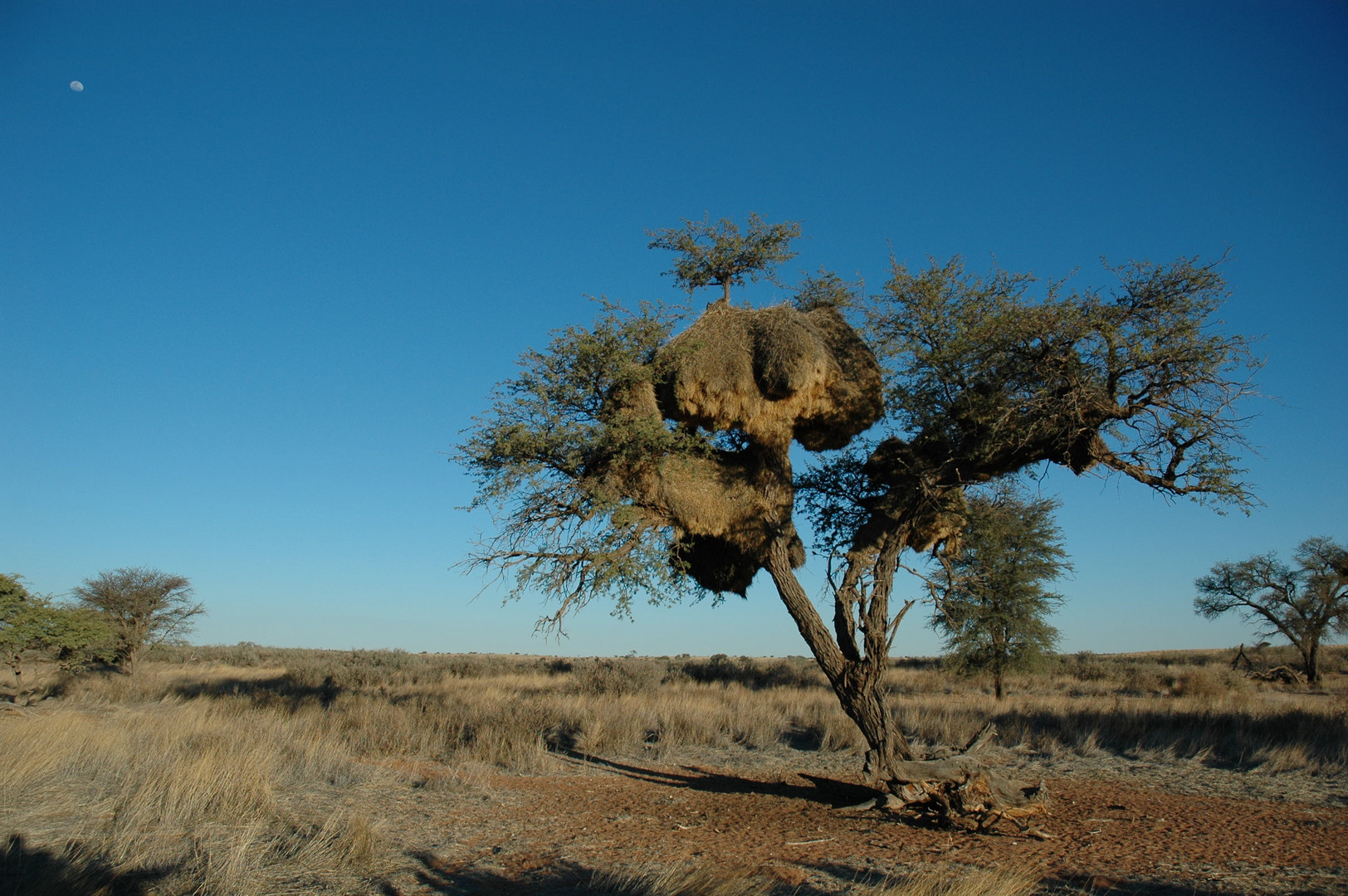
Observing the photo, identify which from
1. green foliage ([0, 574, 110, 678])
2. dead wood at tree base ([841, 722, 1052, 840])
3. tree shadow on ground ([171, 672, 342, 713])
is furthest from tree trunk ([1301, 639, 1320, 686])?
green foliage ([0, 574, 110, 678])

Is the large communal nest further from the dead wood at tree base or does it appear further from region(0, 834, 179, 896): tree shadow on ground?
region(0, 834, 179, 896): tree shadow on ground

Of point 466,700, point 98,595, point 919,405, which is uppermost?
point 919,405

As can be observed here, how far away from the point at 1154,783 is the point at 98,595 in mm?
37673

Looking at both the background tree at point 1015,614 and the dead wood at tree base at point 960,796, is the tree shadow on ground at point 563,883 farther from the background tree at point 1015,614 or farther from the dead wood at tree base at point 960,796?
the background tree at point 1015,614

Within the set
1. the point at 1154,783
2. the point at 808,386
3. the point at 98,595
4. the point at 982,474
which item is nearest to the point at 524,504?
the point at 808,386

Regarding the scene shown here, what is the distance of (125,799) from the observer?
8.02m

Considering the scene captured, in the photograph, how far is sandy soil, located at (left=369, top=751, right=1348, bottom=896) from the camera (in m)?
6.33

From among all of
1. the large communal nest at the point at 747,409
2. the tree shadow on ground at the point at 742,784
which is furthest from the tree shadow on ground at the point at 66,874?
the tree shadow on ground at the point at 742,784

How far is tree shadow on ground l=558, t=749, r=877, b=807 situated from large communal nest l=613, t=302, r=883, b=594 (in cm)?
331

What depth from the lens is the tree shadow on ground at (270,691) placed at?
66.1 ft

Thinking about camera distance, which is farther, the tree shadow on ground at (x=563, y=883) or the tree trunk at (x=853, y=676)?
the tree trunk at (x=853, y=676)

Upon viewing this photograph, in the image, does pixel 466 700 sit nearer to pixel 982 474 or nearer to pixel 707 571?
pixel 707 571

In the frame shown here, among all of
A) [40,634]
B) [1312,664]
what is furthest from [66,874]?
[1312,664]

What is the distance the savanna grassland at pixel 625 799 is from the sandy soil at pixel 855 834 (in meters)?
0.04
